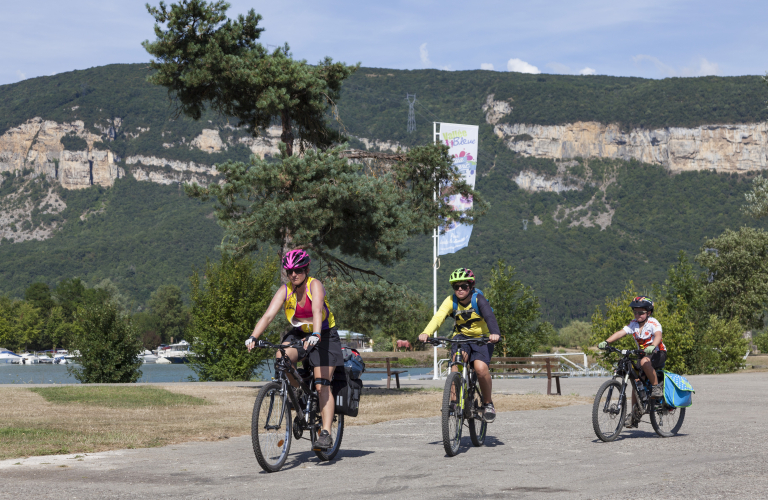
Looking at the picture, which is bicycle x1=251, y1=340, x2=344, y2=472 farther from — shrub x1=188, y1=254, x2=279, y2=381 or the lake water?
shrub x1=188, y1=254, x2=279, y2=381

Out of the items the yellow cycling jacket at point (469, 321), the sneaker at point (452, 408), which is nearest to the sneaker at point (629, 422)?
the yellow cycling jacket at point (469, 321)

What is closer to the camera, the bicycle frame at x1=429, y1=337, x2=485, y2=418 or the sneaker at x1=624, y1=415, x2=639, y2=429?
the bicycle frame at x1=429, y1=337, x2=485, y2=418

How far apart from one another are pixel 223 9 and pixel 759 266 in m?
59.4

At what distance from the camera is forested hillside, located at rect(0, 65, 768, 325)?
130750mm

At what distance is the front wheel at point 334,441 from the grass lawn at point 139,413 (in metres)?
2.53

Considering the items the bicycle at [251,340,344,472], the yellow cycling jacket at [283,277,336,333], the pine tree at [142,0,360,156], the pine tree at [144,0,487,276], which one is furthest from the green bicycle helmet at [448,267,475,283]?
the pine tree at [142,0,360,156]

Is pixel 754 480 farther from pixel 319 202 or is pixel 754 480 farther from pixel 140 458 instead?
pixel 319 202

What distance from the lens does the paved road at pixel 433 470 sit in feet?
19.0

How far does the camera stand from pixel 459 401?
8.11 meters

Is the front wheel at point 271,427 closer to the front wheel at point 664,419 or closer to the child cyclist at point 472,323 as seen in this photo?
the child cyclist at point 472,323

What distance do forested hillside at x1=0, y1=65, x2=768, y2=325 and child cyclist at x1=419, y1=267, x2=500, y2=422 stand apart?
72.9 metres

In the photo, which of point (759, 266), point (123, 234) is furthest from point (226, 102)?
point (123, 234)

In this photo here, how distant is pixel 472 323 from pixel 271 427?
2.60m

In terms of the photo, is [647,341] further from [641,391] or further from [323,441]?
[323,441]
